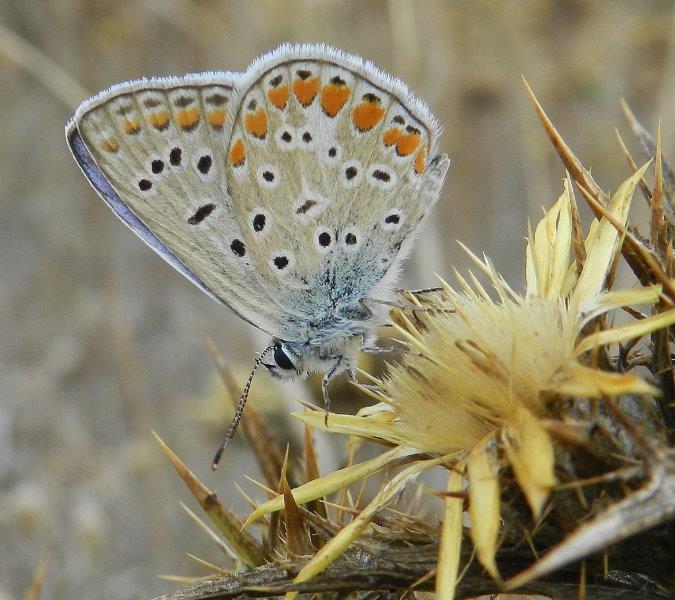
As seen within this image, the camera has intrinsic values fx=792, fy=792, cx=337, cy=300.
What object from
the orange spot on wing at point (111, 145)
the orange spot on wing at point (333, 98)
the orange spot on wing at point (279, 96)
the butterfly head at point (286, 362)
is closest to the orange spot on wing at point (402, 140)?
the orange spot on wing at point (333, 98)

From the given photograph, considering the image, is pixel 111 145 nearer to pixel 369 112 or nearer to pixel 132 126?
pixel 132 126

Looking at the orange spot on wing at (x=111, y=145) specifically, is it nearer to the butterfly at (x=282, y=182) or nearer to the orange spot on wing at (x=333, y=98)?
the butterfly at (x=282, y=182)

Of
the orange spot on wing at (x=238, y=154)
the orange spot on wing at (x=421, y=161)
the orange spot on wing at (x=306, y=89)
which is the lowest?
the orange spot on wing at (x=421, y=161)

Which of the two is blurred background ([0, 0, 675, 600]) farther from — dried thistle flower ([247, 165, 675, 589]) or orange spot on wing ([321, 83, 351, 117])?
dried thistle flower ([247, 165, 675, 589])

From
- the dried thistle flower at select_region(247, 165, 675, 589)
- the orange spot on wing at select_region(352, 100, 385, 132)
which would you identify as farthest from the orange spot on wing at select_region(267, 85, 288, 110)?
the dried thistle flower at select_region(247, 165, 675, 589)

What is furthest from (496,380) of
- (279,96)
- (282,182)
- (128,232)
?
(128,232)

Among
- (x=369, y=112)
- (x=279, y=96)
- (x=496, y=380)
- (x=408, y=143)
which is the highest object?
(x=279, y=96)
